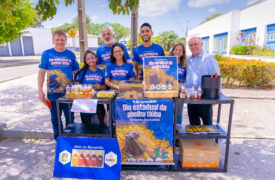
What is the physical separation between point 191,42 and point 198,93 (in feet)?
3.00

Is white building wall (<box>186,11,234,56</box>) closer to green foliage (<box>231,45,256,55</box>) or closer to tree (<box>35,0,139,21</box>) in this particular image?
green foliage (<box>231,45,256,55</box>)

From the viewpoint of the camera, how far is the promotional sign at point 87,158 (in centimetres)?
276

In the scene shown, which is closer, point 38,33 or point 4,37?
point 4,37

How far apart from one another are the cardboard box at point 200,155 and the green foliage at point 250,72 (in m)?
5.60

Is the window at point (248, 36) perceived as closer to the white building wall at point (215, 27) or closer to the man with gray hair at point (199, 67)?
the white building wall at point (215, 27)

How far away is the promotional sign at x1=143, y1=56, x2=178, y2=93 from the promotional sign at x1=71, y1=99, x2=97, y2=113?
2.43ft

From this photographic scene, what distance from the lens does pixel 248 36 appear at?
17.9 metres

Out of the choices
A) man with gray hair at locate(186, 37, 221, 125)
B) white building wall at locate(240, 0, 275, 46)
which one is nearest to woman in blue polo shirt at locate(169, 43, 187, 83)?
man with gray hair at locate(186, 37, 221, 125)

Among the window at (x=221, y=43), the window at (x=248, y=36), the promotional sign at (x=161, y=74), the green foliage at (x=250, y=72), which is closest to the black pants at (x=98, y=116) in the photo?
the promotional sign at (x=161, y=74)

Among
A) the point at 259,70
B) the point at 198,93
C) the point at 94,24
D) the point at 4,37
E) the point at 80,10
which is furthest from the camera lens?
the point at 94,24

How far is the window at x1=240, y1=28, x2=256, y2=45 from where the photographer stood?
16758 millimetres

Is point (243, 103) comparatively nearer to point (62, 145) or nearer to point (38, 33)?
point (62, 145)

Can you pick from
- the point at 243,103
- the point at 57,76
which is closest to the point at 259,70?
the point at 243,103

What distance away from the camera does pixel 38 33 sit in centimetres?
3931
